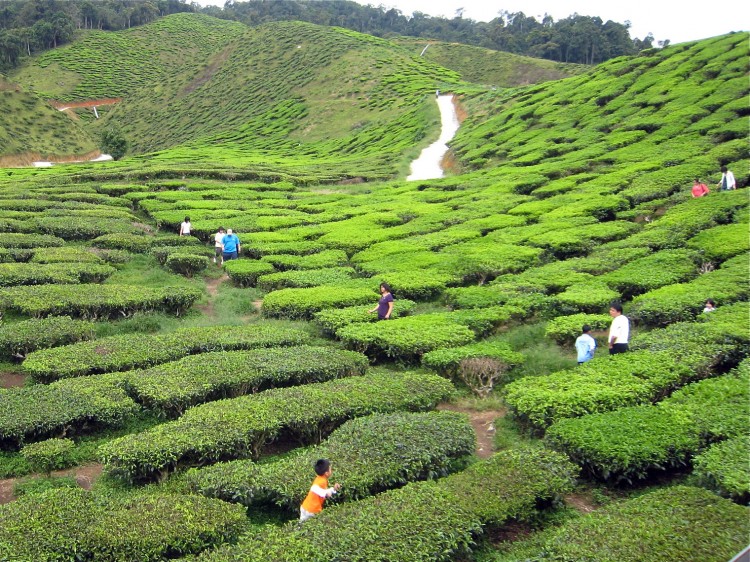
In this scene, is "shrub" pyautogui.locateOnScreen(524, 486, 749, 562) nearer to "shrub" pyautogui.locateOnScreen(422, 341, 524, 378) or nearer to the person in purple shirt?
"shrub" pyautogui.locateOnScreen(422, 341, 524, 378)

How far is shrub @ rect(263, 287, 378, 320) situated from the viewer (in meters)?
17.4

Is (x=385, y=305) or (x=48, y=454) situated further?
(x=385, y=305)

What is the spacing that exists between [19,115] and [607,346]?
224 ft

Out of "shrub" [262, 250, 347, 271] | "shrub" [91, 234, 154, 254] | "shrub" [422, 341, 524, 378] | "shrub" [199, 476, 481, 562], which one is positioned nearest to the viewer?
"shrub" [199, 476, 481, 562]

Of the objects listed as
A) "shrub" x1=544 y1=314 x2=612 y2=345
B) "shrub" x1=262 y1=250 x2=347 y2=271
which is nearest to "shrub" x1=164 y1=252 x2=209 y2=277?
"shrub" x1=262 y1=250 x2=347 y2=271

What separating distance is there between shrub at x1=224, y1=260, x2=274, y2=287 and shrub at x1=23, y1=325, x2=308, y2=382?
497 cm

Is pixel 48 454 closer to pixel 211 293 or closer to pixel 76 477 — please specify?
pixel 76 477

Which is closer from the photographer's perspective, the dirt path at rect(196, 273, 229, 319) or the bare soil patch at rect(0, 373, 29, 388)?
the bare soil patch at rect(0, 373, 29, 388)

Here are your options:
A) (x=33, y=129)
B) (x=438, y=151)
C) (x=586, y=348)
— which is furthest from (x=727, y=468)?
(x=33, y=129)

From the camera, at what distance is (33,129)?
6500cm

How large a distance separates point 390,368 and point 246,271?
313 inches

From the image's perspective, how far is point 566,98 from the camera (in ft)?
152

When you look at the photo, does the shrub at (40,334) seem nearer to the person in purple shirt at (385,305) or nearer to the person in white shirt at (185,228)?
the person in purple shirt at (385,305)

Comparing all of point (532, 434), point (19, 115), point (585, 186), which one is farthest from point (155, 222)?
point (19, 115)
